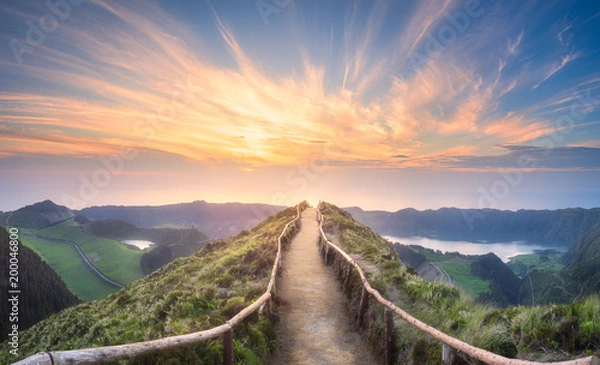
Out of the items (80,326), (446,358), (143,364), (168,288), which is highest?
(446,358)

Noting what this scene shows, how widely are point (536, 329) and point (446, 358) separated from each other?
5.93ft

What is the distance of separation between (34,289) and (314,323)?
142 m

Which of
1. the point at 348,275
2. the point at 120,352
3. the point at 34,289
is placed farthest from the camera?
the point at 34,289

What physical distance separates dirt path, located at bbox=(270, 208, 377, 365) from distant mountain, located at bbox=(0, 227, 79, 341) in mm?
118847

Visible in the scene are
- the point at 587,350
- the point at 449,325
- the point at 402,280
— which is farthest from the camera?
the point at 402,280

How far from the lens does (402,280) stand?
1259 cm

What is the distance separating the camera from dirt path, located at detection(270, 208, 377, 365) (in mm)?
9594

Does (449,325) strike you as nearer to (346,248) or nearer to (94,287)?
(346,248)

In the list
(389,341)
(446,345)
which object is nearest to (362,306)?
(389,341)

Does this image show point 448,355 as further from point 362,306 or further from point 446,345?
point 362,306

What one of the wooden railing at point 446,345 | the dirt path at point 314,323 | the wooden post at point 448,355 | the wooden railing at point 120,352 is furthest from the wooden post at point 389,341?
the wooden railing at point 120,352

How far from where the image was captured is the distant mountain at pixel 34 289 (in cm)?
10338

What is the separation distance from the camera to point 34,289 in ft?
365

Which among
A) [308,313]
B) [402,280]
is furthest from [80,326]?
[402,280]
